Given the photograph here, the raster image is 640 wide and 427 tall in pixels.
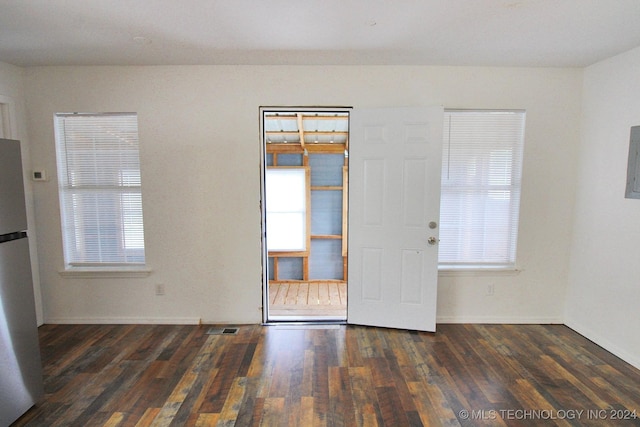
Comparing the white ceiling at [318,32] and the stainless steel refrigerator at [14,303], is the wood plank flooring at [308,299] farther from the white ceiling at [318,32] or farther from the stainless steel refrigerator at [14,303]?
the white ceiling at [318,32]

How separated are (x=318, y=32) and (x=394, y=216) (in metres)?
1.64

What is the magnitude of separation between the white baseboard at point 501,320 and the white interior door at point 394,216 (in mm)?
328

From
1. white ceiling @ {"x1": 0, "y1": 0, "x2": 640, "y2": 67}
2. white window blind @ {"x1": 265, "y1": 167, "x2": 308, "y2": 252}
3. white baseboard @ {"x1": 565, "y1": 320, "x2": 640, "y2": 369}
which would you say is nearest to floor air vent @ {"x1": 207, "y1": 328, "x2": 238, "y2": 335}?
white ceiling @ {"x1": 0, "y1": 0, "x2": 640, "y2": 67}

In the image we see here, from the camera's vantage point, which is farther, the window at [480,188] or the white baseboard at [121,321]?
the white baseboard at [121,321]

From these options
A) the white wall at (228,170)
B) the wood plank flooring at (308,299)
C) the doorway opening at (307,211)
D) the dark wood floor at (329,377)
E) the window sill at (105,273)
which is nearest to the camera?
the dark wood floor at (329,377)

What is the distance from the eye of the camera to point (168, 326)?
309cm

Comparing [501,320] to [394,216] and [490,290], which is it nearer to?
[490,290]

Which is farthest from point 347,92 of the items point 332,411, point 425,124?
point 332,411

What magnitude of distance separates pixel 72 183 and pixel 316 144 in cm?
360

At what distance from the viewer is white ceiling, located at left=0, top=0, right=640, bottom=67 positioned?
186cm

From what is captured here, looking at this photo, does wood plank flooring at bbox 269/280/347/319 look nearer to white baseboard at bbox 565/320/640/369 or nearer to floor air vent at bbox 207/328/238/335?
floor air vent at bbox 207/328/238/335

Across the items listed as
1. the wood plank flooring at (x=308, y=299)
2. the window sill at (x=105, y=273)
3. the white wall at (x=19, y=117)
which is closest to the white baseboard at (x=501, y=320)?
the wood plank flooring at (x=308, y=299)

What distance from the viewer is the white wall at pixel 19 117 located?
2750 millimetres

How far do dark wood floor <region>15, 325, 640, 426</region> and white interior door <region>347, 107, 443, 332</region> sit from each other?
264 mm
